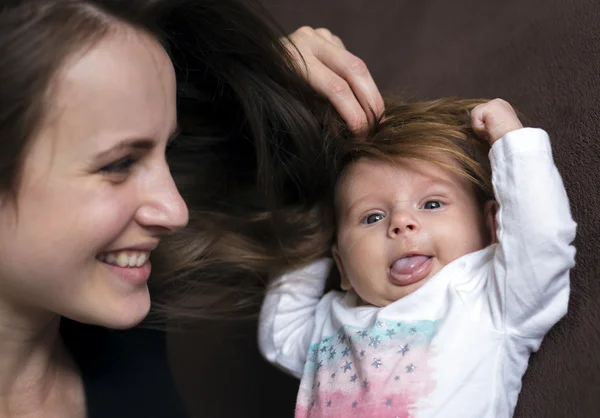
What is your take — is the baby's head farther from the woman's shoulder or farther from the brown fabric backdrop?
the woman's shoulder

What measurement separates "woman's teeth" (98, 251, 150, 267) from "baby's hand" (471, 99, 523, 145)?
405 mm

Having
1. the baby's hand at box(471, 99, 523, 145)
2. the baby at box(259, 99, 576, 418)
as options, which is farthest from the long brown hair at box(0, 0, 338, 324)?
the baby's hand at box(471, 99, 523, 145)

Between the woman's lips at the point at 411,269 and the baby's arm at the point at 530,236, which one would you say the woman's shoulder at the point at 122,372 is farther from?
the baby's arm at the point at 530,236

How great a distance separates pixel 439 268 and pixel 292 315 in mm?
254

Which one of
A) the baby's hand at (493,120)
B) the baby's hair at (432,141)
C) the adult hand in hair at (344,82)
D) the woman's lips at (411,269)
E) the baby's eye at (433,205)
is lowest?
the woman's lips at (411,269)

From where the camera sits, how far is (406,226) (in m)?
0.92

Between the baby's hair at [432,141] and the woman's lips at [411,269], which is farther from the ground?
the baby's hair at [432,141]

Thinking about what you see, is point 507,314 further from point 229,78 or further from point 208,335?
point 208,335

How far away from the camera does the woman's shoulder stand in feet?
3.44

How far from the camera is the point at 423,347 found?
2.87 ft

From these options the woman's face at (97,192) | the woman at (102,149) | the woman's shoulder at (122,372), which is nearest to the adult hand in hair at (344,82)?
the woman at (102,149)

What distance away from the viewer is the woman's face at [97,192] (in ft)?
2.48

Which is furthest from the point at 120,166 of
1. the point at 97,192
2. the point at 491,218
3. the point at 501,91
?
the point at 501,91

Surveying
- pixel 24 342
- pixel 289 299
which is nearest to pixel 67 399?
pixel 24 342
